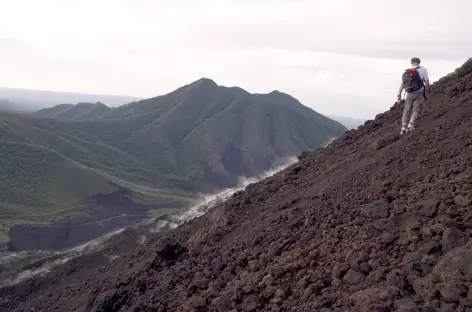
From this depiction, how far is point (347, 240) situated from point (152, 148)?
107760 millimetres

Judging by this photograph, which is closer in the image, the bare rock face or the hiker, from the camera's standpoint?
the bare rock face

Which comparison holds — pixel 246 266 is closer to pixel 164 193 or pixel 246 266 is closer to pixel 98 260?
pixel 98 260

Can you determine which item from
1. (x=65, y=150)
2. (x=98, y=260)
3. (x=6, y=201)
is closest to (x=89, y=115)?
(x=65, y=150)

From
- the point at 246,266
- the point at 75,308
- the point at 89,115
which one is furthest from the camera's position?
the point at 89,115

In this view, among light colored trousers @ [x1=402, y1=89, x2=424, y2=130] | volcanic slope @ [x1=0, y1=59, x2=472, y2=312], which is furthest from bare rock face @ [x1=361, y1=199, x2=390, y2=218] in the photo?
light colored trousers @ [x1=402, y1=89, x2=424, y2=130]

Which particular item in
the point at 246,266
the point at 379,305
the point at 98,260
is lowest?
the point at 98,260

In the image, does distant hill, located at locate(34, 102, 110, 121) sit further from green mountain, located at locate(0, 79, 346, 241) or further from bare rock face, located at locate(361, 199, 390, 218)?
bare rock face, located at locate(361, 199, 390, 218)

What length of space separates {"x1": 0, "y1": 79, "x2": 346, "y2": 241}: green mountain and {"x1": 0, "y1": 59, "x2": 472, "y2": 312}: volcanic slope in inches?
2251

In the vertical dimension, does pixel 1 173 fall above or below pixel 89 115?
below

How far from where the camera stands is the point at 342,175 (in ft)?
37.1

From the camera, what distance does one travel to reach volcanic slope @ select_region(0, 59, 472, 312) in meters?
5.85

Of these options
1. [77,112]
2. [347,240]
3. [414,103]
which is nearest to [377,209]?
[347,240]

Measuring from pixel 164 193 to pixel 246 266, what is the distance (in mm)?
83382

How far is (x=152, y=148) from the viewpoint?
11325 centimetres
